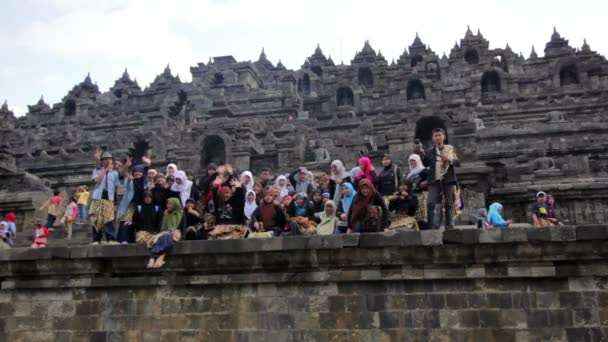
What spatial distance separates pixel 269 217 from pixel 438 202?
2.93 m

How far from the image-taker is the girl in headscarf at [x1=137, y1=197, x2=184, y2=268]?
413 inches

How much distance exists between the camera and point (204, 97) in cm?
5491

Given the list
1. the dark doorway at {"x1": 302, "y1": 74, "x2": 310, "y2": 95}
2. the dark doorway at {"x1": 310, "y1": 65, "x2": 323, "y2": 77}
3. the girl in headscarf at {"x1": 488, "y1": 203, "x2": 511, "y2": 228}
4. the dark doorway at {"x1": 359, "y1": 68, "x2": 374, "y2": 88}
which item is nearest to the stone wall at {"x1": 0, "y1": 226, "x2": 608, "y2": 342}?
the girl in headscarf at {"x1": 488, "y1": 203, "x2": 511, "y2": 228}

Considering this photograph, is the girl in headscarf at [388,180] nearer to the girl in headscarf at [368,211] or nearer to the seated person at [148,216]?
the girl in headscarf at [368,211]

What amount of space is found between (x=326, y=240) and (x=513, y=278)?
2.77 meters

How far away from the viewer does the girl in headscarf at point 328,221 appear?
11.1 meters

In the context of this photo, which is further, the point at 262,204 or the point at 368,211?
the point at 262,204

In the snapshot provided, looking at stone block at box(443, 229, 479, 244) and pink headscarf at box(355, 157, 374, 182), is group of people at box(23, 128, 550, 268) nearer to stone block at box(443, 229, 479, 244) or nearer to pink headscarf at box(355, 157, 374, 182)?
pink headscarf at box(355, 157, 374, 182)

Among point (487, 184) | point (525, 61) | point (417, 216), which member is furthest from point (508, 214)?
point (525, 61)

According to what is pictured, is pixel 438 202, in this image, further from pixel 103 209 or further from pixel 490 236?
pixel 103 209

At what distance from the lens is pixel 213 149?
99.3ft

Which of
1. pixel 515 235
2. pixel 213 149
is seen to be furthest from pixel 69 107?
pixel 515 235

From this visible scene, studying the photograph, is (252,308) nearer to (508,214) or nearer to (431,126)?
(508,214)

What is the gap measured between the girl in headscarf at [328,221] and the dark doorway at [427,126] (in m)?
18.5
